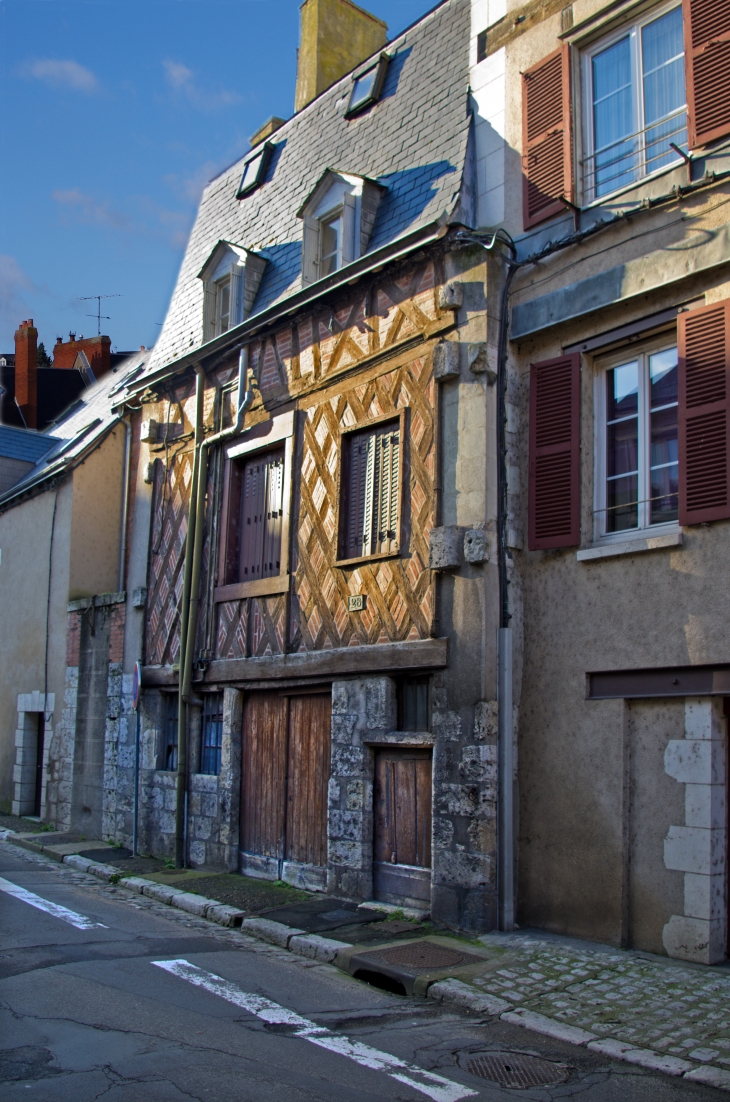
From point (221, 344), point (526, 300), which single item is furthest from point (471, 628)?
point (221, 344)

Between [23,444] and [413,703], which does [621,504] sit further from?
[23,444]

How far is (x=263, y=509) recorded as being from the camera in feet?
36.3

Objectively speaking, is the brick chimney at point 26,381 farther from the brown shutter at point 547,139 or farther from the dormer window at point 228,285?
the brown shutter at point 547,139

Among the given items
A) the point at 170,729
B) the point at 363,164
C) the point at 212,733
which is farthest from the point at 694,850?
the point at 363,164

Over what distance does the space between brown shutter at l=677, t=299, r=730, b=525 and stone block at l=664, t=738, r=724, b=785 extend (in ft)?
4.99

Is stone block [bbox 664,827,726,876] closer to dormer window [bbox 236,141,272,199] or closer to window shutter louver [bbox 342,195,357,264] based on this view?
window shutter louver [bbox 342,195,357,264]

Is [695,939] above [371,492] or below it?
below

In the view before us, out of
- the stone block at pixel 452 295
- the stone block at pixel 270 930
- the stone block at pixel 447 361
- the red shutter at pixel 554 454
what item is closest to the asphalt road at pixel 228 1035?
the stone block at pixel 270 930

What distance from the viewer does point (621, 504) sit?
25.2 ft

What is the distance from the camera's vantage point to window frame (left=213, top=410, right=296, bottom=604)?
411 inches

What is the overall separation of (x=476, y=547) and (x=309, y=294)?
3.74 m

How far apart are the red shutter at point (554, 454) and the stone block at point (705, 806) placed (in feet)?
6.88

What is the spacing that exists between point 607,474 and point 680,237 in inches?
71.9

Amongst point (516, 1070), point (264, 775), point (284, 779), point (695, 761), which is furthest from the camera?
point (264, 775)
